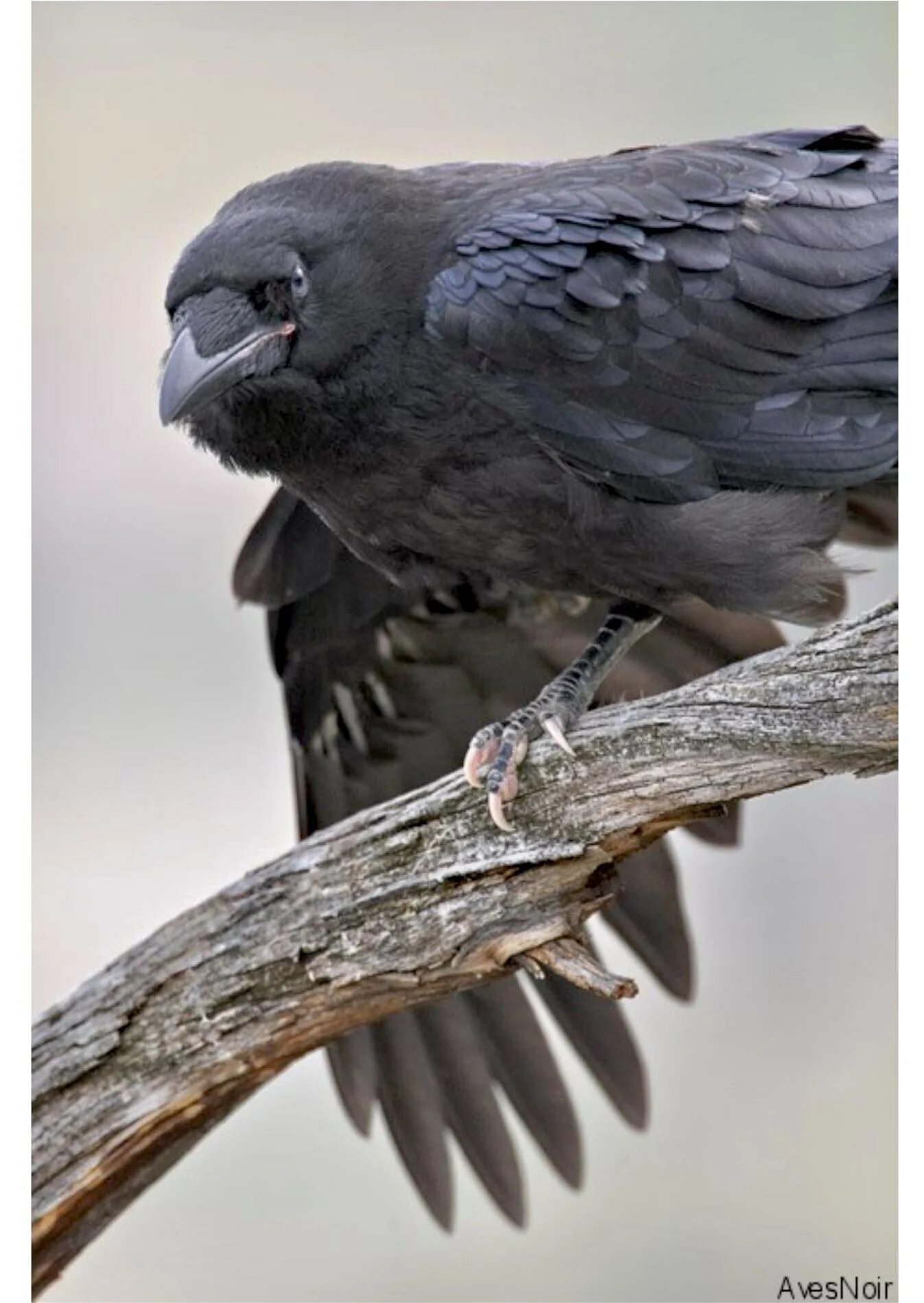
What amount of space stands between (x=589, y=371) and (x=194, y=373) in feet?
2.10

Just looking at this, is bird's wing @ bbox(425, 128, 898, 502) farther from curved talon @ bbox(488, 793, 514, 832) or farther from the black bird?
the black bird

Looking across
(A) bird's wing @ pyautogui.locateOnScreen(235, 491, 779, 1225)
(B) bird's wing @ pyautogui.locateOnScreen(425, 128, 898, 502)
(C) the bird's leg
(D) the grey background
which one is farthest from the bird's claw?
(A) bird's wing @ pyautogui.locateOnScreen(235, 491, 779, 1225)

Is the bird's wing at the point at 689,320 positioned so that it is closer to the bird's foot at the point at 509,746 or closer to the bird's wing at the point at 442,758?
the bird's foot at the point at 509,746

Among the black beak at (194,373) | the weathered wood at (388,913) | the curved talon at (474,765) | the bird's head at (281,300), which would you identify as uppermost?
the bird's head at (281,300)

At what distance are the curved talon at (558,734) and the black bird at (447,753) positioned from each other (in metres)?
0.74

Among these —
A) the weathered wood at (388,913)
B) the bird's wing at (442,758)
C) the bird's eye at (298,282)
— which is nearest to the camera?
the weathered wood at (388,913)

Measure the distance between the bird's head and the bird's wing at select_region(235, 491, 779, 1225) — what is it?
0.75 metres

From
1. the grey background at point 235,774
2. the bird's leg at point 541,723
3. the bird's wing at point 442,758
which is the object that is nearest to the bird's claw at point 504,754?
the bird's leg at point 541,723

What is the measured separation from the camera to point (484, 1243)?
11.5 ft

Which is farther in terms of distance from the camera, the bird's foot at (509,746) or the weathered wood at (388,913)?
the bird's foot at (509,746)

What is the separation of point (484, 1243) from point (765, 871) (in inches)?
34.5

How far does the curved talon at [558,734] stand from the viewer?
9.70 ft

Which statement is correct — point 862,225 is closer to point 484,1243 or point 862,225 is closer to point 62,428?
point 62,428
